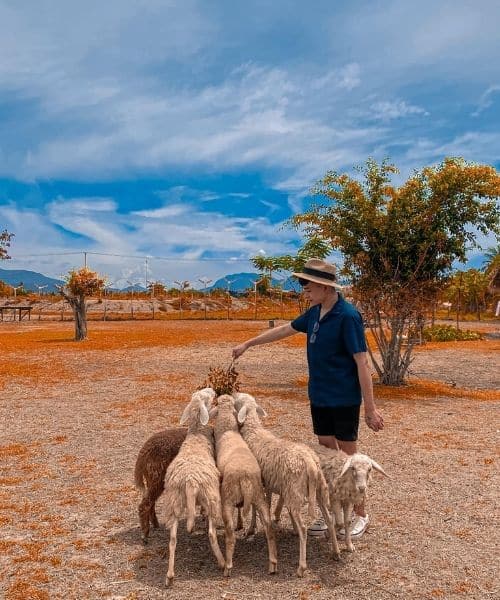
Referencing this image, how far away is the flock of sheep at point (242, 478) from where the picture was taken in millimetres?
4523

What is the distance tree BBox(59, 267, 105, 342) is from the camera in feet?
102

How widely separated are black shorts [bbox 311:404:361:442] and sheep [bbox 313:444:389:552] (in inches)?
8.3

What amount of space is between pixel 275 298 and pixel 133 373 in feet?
235

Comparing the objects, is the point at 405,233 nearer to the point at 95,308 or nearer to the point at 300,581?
the point at 300,581

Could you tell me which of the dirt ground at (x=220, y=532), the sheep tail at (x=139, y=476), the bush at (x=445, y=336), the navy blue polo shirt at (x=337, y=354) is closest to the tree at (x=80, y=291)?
the dirt ground at (x=220, y=532)

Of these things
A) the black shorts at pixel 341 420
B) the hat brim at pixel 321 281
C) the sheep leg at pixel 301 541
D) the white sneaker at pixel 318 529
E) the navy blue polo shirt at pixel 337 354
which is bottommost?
the white sneaker at pixel 318 529

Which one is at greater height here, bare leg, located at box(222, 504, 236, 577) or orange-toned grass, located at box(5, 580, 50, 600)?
bare leg, located at box(222, 504, 236, 577)

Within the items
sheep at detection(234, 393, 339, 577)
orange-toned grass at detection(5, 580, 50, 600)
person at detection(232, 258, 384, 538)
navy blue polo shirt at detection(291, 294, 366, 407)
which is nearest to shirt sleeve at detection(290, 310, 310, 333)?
person at detection(232, 258, 384, 538)

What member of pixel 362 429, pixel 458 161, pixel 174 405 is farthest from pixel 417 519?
pixel 458 161

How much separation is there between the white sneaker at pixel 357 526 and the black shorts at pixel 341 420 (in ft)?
2.76

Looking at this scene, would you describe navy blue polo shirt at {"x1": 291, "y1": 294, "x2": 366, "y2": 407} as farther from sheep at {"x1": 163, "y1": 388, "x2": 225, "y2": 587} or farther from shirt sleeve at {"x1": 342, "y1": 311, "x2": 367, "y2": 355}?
sheep at {"x1": 163, "y1": 388, "x2": 225, "y2": 587}

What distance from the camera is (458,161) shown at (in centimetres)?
1477

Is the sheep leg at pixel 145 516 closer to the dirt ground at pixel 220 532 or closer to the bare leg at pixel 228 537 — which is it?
the dirt ground at pixel 220 532

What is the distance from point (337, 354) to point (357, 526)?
67.3 inches
